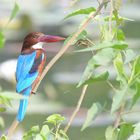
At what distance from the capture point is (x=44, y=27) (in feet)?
15.4

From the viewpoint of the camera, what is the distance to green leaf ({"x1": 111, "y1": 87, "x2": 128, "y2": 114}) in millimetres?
939

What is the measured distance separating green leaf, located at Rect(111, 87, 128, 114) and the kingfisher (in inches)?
21.0

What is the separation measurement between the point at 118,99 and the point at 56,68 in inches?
131

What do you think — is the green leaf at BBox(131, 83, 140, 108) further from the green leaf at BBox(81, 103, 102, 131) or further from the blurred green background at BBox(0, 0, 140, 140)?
the blurred green background at BBox(0, 0, 140, 140)

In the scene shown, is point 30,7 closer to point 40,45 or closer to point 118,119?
point 40,45

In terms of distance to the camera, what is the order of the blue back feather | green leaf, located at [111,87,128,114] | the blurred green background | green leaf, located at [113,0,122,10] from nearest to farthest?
1. green leaf, located at [111,87,128,114]
2. green leaf, located at [113,0,122,10]
3. the blue back feather
4. the blurred green background

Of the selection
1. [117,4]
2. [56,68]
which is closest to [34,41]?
[117,4]

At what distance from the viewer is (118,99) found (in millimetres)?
953

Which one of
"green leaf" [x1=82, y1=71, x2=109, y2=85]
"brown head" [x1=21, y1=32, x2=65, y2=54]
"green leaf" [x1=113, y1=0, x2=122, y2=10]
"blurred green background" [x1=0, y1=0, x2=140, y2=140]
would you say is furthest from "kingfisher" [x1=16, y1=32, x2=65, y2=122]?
"blurred green background" [x1=0, y1=0, x2=140, y2=140]

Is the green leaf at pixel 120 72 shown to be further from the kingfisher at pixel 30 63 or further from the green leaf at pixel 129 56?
the kingfisher at pixel 30 63

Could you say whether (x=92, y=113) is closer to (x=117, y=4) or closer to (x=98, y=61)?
(x=98, y=61)

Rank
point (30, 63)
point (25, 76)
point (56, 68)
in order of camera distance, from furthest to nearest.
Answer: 1. point (56, 68)
2. point (30, 63)
3. point (25, 76)

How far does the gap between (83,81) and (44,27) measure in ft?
12.2

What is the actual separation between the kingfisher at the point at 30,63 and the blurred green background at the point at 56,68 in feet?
4.12
